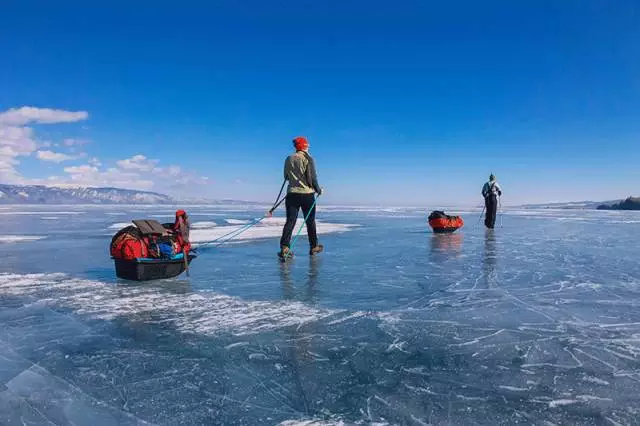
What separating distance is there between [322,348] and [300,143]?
4.67 m

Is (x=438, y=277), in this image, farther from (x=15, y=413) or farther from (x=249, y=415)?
(x=15, y=413)

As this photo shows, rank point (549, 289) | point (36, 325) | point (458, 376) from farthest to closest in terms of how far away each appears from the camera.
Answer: point (549, 289) → point (36, 325) → point (458, 376)

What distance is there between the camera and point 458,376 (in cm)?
247

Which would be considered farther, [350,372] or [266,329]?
[266,329]

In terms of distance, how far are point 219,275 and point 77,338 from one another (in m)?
2.74

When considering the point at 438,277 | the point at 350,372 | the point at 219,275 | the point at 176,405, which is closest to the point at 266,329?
the point at 350,372

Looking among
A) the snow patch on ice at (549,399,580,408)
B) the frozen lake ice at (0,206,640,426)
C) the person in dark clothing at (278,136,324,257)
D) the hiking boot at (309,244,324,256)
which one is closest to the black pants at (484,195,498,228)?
the frozen lake ice at (0,206,640,426)

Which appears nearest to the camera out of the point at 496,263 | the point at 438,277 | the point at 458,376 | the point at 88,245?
the point at 458,376

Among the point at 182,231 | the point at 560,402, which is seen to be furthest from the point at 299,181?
the point at 560,402

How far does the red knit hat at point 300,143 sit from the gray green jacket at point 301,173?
0.09 meters

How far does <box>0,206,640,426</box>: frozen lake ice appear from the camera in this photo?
6.85 ft

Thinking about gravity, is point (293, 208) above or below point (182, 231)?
above

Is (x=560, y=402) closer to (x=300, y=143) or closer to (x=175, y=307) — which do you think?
(x=175, y=307)

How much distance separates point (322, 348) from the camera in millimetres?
2941
